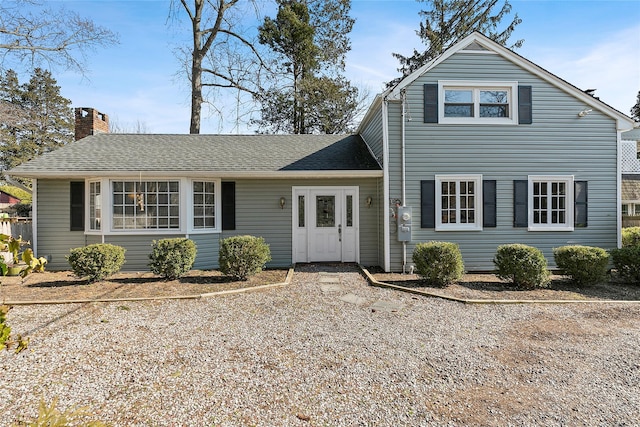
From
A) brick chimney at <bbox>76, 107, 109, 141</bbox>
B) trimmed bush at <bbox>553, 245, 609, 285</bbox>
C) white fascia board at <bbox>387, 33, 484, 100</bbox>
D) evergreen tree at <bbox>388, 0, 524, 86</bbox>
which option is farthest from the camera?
evergreen tree at <bbox>388, 0, 524, 86</bbox>

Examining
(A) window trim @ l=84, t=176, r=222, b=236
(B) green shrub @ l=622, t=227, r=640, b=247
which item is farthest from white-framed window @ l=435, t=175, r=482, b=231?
(A) window trim @ l=84, t=176, r=222, b=236

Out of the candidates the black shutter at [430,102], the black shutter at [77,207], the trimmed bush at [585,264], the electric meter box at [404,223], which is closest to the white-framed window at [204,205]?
the black shutter at [77,207]

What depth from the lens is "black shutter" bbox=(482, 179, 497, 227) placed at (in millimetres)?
8594

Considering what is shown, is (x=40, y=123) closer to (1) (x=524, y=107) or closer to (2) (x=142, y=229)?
(2) (x=142, y=229)

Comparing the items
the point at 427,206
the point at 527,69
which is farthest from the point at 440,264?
the point at 527,69

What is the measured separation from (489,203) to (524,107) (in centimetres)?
268

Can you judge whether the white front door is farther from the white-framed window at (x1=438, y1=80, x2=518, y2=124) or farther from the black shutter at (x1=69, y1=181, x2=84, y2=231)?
the black shutter at (x1=69, y1=181, x2=84, y2=231)

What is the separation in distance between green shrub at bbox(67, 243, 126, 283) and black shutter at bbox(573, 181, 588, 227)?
37.7ft

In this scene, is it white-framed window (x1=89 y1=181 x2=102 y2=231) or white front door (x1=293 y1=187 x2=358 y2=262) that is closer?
white-framed window (x1=89 y1=181 x2=102 y2=231)

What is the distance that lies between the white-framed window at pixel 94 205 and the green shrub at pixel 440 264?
853 centimetres

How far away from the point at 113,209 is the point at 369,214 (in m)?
7.05

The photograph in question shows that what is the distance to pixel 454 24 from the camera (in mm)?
20922

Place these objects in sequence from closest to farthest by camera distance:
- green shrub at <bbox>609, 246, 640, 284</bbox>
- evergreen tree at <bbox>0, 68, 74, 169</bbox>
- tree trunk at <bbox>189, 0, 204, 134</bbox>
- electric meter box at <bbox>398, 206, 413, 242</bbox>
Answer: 1. green shrub at <bbox>609, 246, 640, 284</bbox>
2. electric meter box at <bbox>398, 206, 413, 242</bbox>
3. tree trunk at <bbox>189, 0, 204, 134</bbox>
4. evergreen tree at <bbox>0, 68, 74, 169</bbox>

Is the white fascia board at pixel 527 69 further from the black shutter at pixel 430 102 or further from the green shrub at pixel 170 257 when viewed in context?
the green shrub at pixel 170 257
